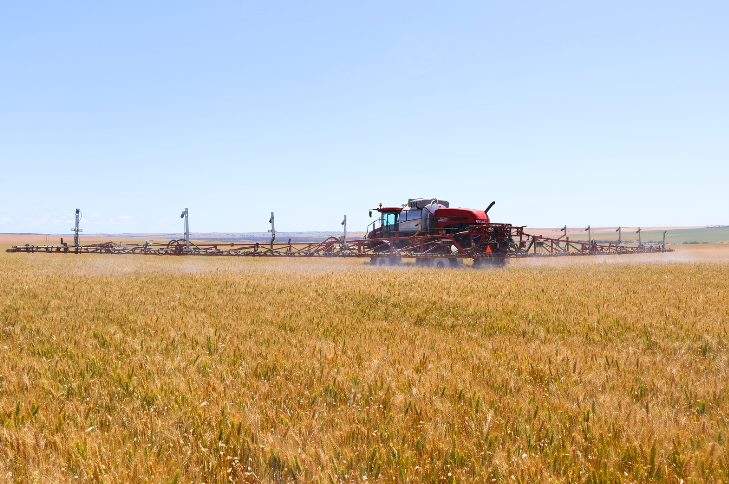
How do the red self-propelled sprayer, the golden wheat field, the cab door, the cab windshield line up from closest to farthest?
the golden wheat field
the red self-propelled sprayer
the cab door
the cab windshield

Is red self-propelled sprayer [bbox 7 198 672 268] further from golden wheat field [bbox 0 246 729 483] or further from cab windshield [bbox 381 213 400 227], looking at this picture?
golden wheat field [bbox 0 246 729 483]

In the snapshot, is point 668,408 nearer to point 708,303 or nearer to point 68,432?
point 68,432

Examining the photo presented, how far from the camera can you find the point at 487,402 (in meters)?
3.65

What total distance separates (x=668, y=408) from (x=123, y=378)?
16.2 ft

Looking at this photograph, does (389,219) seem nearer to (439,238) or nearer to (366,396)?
(439,238)

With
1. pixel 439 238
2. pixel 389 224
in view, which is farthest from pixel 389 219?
pixel 439 238

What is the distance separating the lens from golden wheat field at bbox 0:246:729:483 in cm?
270

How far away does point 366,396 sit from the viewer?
3855mm

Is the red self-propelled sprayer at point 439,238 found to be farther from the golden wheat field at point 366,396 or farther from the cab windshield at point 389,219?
the golden wheat field at point 366,396

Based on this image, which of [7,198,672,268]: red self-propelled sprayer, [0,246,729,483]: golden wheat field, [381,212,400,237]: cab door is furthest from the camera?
[381,212,400,237]: cab door

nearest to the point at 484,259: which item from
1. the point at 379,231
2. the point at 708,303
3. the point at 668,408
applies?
the point at 379,231

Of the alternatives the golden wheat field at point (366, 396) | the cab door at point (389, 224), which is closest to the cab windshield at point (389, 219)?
the cab door at point (389, 224)

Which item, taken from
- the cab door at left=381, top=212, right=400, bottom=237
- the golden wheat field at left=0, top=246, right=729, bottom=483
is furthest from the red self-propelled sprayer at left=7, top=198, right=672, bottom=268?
the golden wheat field at left=0, top=246, right=729, bottom=483

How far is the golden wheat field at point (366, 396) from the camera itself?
2.70 m
